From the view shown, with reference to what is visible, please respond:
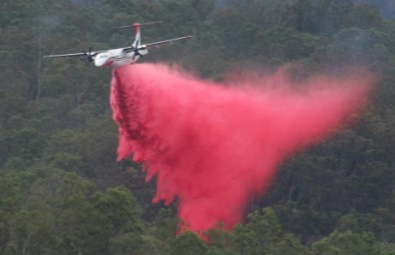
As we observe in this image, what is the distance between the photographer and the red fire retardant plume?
6278 cm

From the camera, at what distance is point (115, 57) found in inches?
2341

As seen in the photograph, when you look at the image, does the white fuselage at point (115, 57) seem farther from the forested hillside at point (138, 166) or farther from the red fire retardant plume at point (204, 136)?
the forested hillside at point (138, 166)

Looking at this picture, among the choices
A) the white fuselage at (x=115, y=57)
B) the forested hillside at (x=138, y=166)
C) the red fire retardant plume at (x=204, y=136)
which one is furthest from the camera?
the red fire retardant plume at (x=204, y=136)

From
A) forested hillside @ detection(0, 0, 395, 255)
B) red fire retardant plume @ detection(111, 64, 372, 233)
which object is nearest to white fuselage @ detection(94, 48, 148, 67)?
red fire retardant plume @ detection(111, 64, 372, 233)

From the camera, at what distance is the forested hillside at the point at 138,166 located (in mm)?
55688

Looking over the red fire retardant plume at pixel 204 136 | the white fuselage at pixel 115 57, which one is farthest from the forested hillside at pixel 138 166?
the white fuselage at pixel 115 57

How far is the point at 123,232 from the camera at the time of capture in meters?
56.5

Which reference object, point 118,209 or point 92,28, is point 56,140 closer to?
point 118,209

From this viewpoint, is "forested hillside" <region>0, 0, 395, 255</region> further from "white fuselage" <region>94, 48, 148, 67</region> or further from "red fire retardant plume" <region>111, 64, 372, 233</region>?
"white fuselage" <region>94, 48, 148, 67</region>

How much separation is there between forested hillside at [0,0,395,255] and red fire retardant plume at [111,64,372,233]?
159 cm

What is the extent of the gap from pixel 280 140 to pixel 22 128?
16.7 metres

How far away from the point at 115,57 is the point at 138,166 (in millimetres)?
16517

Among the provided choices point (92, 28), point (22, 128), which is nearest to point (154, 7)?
point (92, 28)

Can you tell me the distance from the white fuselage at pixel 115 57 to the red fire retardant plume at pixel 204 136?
1887mm
